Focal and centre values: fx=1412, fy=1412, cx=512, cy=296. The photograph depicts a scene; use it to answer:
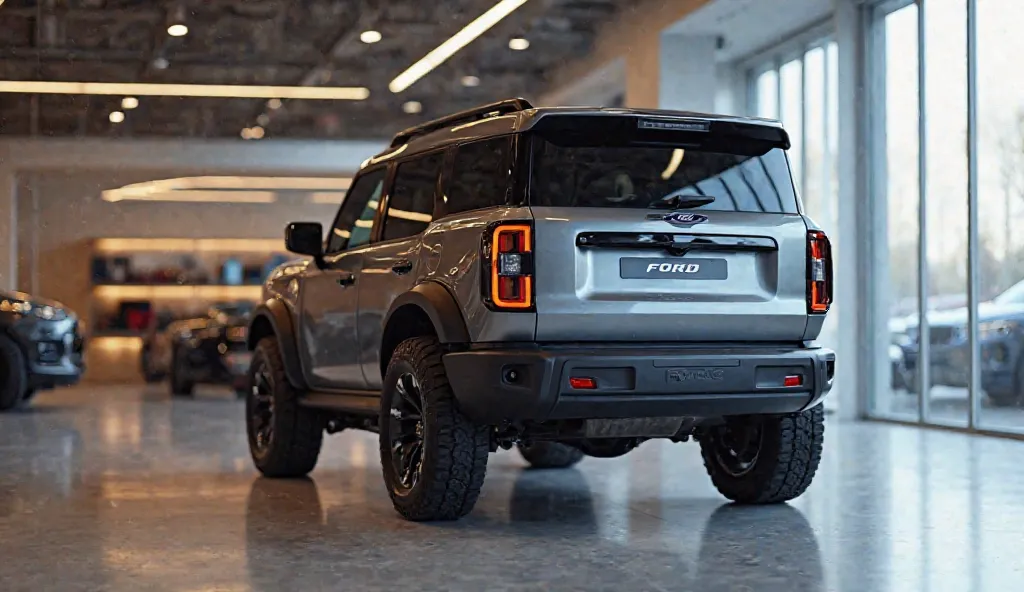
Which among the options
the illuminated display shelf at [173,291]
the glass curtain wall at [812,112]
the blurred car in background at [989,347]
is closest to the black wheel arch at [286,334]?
the blurred car in background at [989,347]

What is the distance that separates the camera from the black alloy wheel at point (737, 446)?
6504 mm

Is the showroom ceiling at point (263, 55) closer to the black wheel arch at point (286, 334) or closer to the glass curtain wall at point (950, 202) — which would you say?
the glass curtain wall at point (950, 202)

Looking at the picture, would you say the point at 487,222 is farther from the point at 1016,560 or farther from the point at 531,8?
the point at 531,8

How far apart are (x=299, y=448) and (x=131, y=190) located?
764 inches

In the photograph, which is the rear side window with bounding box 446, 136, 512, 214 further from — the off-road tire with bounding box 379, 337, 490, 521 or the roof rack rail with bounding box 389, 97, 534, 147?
the off-road tire with bounding box 379, 337, 490, 521

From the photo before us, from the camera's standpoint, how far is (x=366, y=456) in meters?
9.62

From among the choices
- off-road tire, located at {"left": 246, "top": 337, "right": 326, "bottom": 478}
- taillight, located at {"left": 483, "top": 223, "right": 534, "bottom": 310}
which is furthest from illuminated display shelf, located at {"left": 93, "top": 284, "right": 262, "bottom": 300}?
taillight, located at {"left": 483, "top": 223, "right": 534, "bottom": 310}

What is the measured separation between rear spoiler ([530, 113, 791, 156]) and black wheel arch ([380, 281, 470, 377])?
78cm

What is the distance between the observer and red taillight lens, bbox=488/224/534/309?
17.6 ft

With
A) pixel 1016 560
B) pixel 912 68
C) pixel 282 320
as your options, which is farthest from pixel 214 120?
pixel 1016 560

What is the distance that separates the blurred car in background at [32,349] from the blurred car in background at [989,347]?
28.3ft

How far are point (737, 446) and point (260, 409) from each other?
2924mm

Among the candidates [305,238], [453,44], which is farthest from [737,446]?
[453,44]

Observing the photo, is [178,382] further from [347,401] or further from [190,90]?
[347,401]
